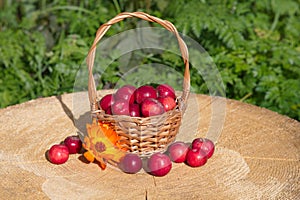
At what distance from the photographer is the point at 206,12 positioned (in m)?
3.62

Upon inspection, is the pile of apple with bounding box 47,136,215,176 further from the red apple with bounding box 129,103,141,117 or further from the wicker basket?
the red apple with bounding box 129,103,141,117

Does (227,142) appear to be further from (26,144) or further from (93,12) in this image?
(93,12)

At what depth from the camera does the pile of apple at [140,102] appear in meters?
1.98

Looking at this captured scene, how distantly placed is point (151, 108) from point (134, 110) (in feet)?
0.35

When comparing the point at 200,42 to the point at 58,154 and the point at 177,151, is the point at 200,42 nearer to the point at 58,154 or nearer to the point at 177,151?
the point at 177,151

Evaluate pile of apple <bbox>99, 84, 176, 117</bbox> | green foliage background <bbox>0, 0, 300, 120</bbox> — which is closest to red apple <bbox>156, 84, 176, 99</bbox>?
pile of apple <bbox>99, 84, 176, 117</bbox>

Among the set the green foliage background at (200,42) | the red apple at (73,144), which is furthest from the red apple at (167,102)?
the green foliage background at (200,42)

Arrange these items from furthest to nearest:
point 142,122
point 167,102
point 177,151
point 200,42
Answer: point 200,42 < point 177,151 < point 167,102 < point 142,122

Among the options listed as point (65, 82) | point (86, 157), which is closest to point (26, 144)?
point (86, 157)

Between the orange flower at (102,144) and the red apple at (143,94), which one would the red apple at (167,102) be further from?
the orange flower at (102,144)

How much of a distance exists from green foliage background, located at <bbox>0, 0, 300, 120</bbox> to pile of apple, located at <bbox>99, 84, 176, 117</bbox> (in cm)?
134

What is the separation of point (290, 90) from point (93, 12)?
172 centimetres

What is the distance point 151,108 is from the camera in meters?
1.97

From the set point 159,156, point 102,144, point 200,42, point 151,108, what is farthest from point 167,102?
point 200,42
